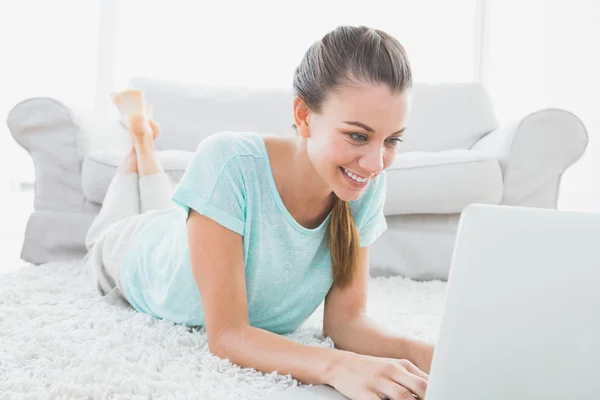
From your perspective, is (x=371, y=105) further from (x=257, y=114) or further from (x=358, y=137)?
(x=257, y=114)

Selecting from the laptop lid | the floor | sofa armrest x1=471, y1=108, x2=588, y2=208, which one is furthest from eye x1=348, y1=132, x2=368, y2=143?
the floor

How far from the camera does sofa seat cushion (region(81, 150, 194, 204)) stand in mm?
2301

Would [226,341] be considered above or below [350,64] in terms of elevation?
below

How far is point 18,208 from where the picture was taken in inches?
172

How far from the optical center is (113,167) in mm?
Result: 2301

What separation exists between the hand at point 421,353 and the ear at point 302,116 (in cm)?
43

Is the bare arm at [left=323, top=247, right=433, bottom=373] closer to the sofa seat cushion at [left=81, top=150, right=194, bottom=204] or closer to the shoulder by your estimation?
the shoulder

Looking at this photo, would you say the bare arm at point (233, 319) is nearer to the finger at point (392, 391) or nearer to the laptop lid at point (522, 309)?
the finger at point (392, 391)

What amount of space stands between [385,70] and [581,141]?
1580 mm

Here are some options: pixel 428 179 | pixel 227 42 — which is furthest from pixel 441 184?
pixel 227 42

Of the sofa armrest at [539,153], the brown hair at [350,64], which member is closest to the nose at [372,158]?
the brown hair at [350,64]

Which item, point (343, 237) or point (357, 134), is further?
point (343, 237)

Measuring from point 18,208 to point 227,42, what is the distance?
1912mm

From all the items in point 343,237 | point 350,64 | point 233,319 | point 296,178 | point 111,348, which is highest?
point 350,64
